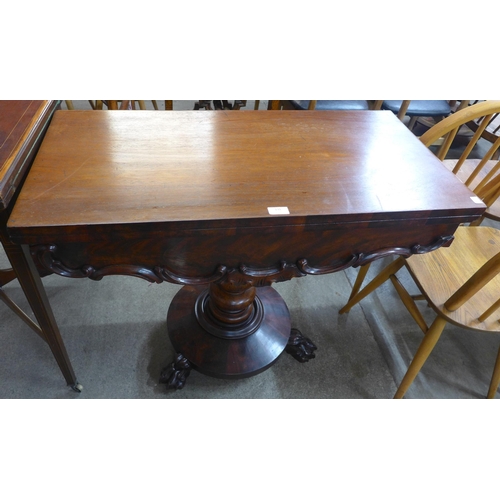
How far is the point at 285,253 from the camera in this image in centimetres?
76

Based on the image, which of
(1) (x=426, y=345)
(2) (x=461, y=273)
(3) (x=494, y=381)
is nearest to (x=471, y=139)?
(2) (x=461, y=273)

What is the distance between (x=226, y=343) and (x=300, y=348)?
0.28 m

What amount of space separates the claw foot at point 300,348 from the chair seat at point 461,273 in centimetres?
46

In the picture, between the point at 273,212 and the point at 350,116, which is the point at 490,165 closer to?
the point at 350,116

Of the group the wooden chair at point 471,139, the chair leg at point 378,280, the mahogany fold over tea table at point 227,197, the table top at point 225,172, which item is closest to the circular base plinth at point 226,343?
the chair leg at point 378,280

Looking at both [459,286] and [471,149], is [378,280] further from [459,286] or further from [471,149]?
[471,149]

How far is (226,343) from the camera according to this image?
124 centimetres

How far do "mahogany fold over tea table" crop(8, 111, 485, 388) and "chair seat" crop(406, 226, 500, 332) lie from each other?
25 centimetres

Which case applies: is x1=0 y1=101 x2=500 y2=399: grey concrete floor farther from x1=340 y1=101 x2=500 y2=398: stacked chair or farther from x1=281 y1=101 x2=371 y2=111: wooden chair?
x1=281 y1=101 x2=371 y2=111: wooden chair

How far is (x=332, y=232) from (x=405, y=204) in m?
0.15

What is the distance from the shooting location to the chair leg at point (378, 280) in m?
1.17

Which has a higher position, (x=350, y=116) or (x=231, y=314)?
(x=350, y=116)

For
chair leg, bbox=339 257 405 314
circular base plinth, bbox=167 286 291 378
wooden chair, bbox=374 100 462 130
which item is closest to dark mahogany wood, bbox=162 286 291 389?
circular base plinth, bbox=167 286 291 378

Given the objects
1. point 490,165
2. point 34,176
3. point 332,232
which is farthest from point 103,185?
point 490,165
